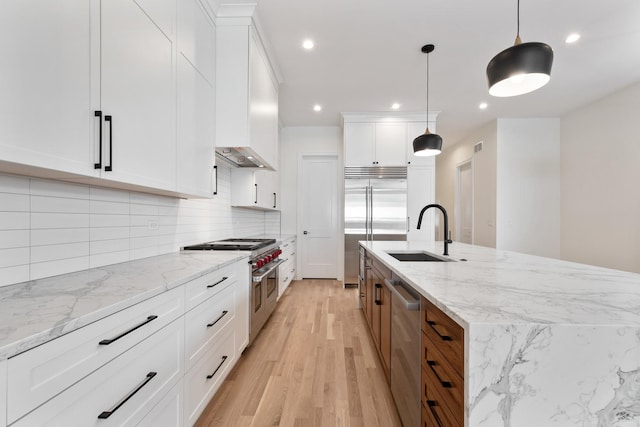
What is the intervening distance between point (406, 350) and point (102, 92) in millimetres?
1812

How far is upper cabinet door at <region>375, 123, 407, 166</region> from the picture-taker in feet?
14.8

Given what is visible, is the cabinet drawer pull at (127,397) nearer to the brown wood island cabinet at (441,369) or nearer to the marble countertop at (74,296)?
the marble countertop at (74,296)

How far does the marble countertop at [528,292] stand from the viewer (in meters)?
0.74

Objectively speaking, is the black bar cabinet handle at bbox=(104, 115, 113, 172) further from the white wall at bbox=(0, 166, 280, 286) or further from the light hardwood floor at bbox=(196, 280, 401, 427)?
the light hardwood floor at bbox=(196, 280, 401, 427)

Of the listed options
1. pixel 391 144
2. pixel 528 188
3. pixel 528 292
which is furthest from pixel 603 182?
pixel 528 292

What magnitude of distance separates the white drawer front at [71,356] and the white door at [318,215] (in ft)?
13.3

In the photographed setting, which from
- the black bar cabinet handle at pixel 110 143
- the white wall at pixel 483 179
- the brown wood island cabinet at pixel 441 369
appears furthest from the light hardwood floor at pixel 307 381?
the white wall at pixel 483 179

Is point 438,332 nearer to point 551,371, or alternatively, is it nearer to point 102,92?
point 551,371

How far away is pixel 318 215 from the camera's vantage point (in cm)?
514

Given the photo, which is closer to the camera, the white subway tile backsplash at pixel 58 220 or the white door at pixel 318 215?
the white subway tile backsplash at pixel 58 220

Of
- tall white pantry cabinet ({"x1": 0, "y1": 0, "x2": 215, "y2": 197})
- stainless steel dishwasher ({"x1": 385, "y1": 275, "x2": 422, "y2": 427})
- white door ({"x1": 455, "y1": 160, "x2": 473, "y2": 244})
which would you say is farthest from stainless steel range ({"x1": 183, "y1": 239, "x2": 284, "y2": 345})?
white door ({"x1": 455, "y1": 160, "x2": 473, "y2": 244})

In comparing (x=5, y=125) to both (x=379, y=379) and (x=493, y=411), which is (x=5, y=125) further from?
(x=379, y=379)

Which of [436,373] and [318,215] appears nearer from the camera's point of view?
[436,373]

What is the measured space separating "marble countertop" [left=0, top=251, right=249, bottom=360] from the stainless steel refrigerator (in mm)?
3185
